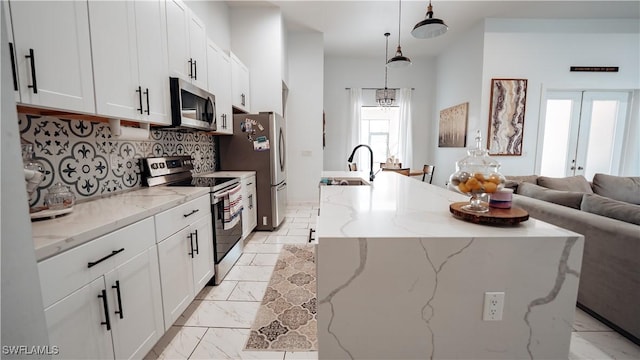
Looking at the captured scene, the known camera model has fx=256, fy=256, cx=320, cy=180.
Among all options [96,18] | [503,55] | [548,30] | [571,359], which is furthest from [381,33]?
[571,359]

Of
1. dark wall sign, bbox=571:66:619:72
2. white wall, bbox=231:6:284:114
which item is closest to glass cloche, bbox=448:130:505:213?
white wall, bbox=231:6:284:114

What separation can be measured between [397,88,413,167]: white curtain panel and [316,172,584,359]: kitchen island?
Result: 5.78 metres

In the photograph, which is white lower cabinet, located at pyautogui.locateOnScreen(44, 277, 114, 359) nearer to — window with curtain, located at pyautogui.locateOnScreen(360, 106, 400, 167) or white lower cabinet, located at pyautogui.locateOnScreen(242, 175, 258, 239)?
white lower cabinet, located at pyautogui.locateOnScreen(242, 175, 258, 239)

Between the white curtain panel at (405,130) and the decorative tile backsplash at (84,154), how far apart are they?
5.51 meters

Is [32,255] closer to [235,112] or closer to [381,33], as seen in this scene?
[235,112]

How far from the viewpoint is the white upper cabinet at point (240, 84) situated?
138 inches

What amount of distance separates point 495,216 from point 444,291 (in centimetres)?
38

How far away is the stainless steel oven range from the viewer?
2.21m

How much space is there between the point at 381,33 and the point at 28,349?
5.73 metres

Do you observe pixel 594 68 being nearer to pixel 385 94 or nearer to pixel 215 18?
pixel 385 94

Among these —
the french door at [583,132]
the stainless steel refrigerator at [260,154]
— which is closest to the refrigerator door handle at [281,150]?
the stainless steel refrigerator at [260,154]

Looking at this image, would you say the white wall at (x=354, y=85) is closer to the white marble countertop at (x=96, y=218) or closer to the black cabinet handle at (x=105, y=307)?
the white marble countertop at (x=96, y=218)

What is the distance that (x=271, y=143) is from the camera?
353cm

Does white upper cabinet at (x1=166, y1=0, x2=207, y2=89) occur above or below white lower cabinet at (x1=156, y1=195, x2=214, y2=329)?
above
